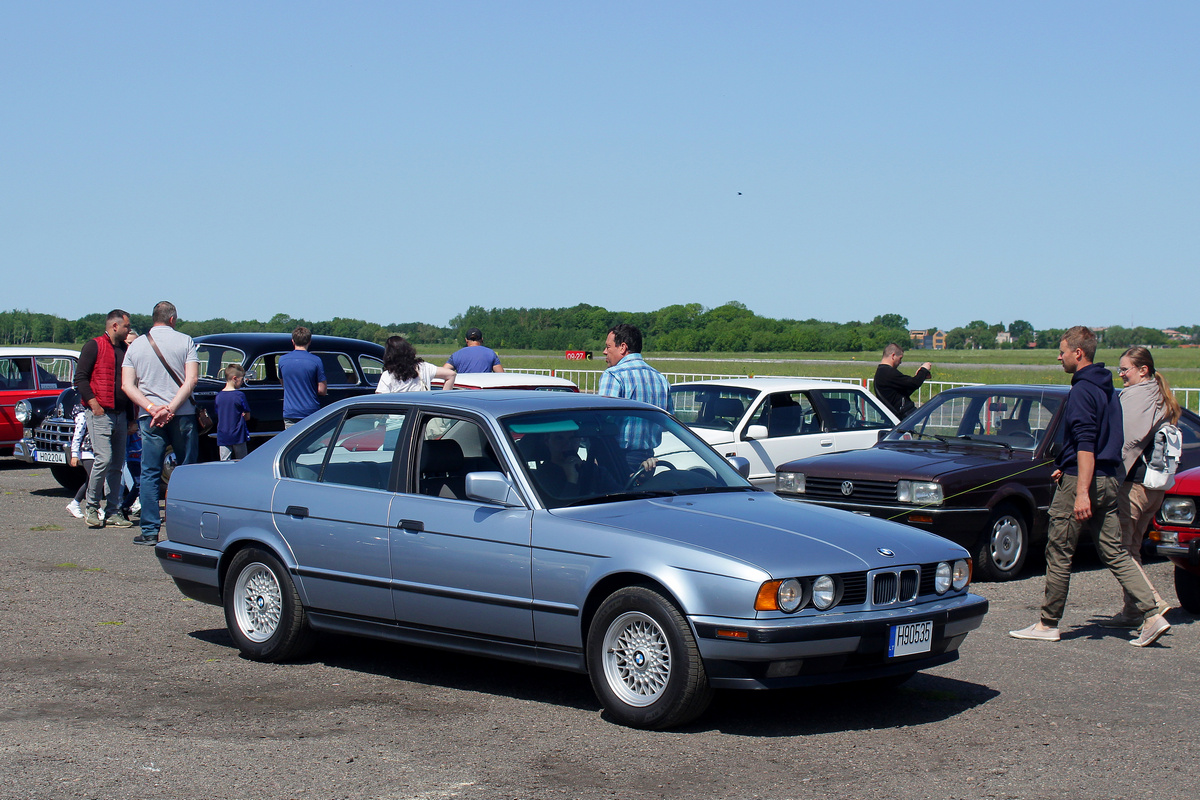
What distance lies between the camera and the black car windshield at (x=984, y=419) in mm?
10258

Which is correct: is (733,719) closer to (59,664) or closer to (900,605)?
(900,605)

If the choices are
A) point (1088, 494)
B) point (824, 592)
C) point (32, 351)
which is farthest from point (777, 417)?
point (32, 351)

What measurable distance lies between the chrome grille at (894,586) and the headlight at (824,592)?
210 millimetres

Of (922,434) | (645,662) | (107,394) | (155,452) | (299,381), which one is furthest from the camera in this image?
(299,381)

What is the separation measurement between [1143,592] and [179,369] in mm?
7877

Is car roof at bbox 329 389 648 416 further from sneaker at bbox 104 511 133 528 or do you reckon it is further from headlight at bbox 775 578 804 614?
sneaker at bbox 104 511 133 528

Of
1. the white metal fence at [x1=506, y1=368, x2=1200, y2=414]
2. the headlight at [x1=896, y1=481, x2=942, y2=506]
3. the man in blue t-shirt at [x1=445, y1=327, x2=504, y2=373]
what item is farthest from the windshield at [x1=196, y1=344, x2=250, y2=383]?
the headlight at [x1=896, y1=481, x2=942, y2=506]

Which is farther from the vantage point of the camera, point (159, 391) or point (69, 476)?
point (69, 476)

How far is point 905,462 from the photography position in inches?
386

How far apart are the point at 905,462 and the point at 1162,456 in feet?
8.41

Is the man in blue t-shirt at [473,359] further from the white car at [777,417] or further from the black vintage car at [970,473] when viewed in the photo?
the black vintage car at [970,473]

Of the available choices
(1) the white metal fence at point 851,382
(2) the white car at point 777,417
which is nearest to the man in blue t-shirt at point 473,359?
(2) the white car at point 777,417

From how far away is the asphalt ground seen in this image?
4.50 metres

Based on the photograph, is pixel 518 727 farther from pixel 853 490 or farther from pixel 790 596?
pixel 853 490
